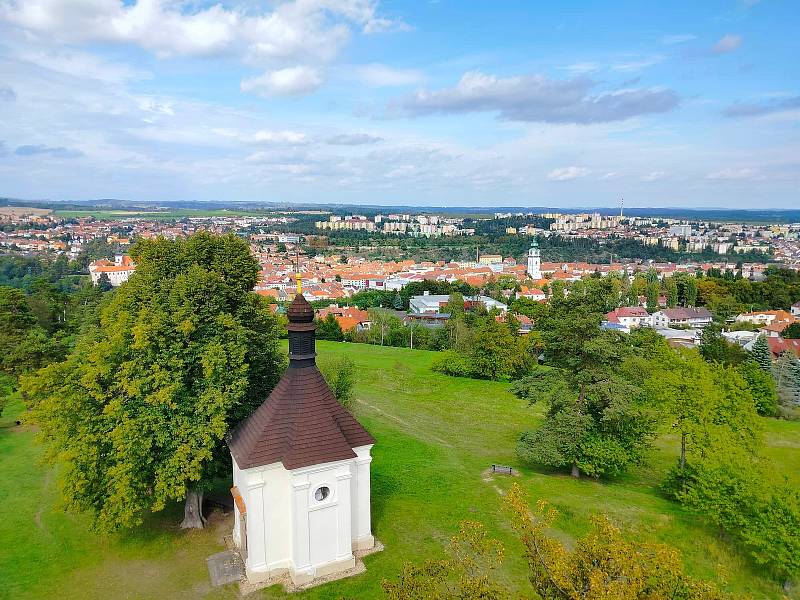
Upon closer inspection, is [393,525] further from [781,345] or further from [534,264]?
[534,264]

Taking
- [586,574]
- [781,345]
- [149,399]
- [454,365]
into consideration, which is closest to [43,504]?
[149,399]

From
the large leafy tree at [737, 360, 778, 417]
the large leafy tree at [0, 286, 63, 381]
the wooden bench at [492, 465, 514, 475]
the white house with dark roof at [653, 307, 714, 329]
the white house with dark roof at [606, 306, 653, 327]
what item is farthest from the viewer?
the white house with dark roof at [653, 307, 714, 329]

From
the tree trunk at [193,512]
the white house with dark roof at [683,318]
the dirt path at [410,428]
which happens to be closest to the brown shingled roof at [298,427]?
the tree trunk at [193,512]

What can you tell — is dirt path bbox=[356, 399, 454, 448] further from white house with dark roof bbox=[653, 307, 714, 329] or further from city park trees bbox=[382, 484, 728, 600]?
white house with dark roof bbox=[653, 307, 714, 329]

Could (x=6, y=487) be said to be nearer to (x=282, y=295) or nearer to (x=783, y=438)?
(x=783, y=438)

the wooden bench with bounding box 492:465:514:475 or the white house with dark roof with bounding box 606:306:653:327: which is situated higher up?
the wooden bench with bounding box 492:465:514:475

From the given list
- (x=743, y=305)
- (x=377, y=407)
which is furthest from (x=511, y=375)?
(x=743, y=305)

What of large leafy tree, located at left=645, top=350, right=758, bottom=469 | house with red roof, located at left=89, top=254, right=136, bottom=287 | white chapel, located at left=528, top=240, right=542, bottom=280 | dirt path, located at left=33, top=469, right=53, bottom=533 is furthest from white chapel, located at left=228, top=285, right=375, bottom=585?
white chapel, located at left=528, top=240, right=542, bottom=280
